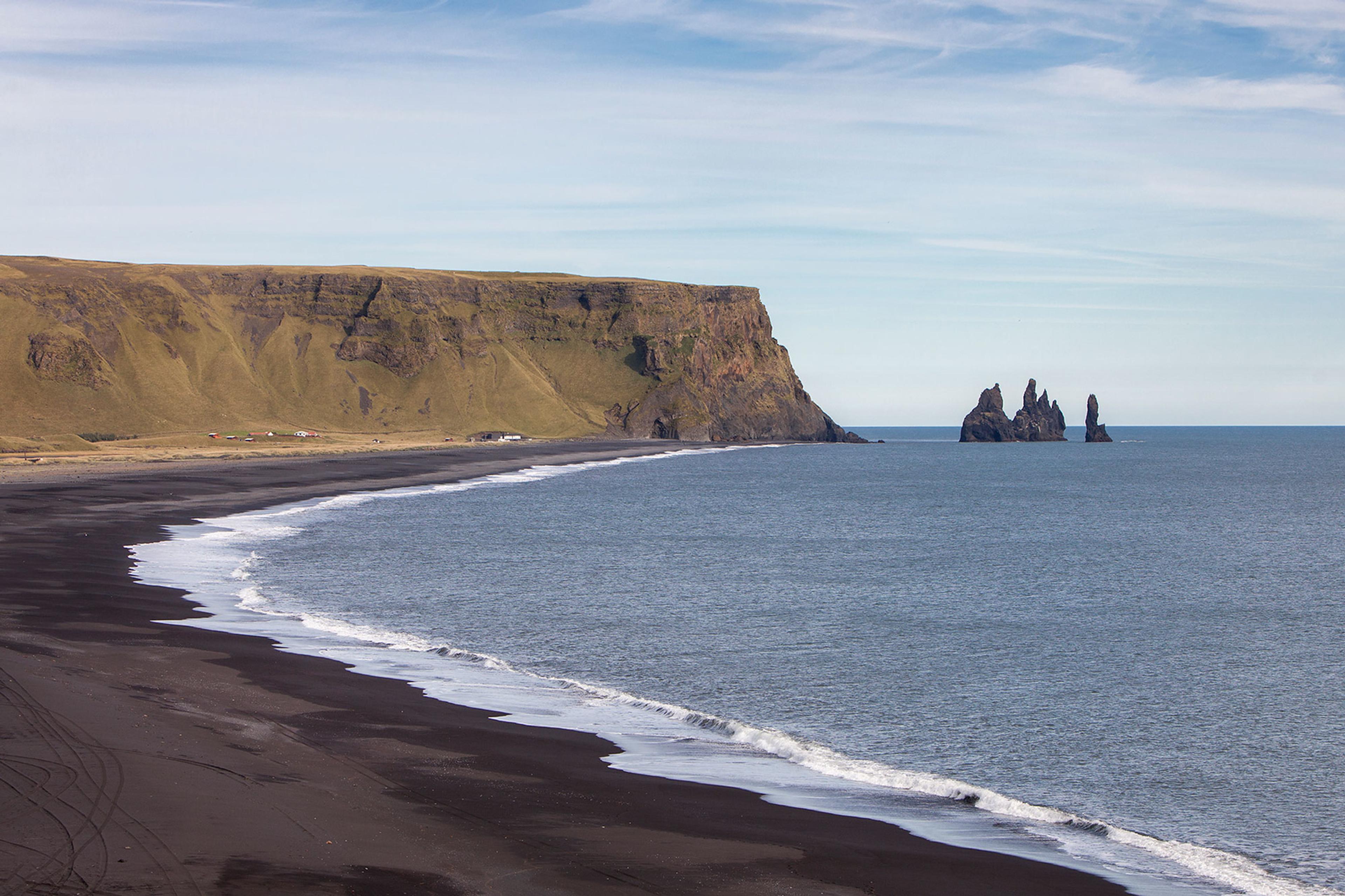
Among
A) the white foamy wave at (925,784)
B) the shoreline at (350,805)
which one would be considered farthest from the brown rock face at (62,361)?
the white foamy wave at (925,784)

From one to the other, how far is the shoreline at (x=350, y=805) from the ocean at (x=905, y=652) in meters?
1.05

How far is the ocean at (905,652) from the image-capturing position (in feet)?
42.8

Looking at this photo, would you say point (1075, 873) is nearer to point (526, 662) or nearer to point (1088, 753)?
point (1088, 753)

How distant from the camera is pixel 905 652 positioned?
23.1m

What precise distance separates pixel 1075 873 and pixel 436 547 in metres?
34.0

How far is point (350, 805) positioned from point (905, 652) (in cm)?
1456

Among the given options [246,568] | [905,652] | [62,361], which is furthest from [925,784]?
[62,361]

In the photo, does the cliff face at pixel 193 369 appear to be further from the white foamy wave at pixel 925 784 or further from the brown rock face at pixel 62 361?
the white foamy wave at pixel 925 784

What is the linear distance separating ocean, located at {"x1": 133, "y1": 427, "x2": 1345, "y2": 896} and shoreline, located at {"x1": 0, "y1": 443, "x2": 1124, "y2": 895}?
1.05 metres

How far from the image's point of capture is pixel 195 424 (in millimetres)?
158750

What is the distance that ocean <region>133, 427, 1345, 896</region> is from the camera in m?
13.0

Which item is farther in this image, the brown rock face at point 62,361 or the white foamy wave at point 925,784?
the brown rock face at point 62,361

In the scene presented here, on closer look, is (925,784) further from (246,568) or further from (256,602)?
(246,568)

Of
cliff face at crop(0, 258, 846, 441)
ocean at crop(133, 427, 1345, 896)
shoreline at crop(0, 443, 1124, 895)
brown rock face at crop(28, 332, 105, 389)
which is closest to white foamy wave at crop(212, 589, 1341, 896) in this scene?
ocean at crop(133, 427, 1345, 896)
